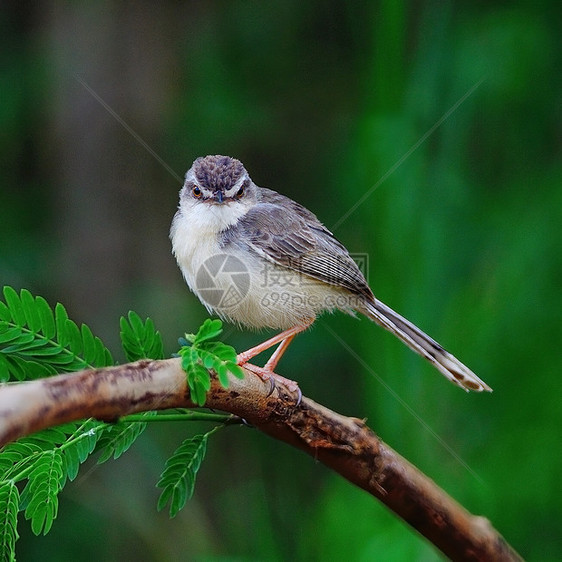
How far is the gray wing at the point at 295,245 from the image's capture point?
3.75 metres

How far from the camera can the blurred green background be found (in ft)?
10.2

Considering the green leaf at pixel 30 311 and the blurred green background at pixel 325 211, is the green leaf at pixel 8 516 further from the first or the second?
the blurred green background at pixel 325 211

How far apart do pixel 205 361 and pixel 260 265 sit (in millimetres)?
1599

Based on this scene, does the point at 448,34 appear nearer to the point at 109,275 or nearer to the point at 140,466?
the point at 109,275

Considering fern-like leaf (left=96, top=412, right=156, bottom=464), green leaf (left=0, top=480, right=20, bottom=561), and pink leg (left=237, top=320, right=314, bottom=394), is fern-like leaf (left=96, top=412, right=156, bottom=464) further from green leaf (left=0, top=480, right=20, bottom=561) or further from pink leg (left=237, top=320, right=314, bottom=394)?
pink leg (left=237, top=320, right=314, bottom=394)

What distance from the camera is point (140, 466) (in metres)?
5.19

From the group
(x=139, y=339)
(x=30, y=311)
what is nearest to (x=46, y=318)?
(x=30, y=311)

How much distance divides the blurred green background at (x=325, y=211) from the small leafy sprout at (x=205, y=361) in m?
1.07

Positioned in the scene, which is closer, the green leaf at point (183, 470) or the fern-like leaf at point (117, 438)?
the fern-like leaf at point (117, 438)

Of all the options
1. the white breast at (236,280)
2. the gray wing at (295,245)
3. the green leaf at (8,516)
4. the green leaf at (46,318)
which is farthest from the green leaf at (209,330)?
the gray wing at (295,245)

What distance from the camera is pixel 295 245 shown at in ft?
12.7

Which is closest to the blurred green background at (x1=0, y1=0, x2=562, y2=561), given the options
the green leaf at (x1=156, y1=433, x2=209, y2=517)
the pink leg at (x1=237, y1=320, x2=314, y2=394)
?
the pink leg at (x1=237, y1=320, x2=314, y2=394)

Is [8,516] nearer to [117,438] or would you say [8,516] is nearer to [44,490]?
[44,490]

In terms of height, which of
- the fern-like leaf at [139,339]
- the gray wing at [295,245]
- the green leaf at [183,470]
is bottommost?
the green leaf at [183,470]
